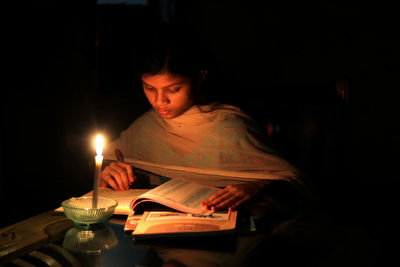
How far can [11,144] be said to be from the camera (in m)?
1.97

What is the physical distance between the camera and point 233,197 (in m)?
1.03

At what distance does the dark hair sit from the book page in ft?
1.37

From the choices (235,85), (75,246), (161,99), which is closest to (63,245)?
(75,246)

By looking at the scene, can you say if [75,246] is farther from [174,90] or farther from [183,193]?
[174,90]

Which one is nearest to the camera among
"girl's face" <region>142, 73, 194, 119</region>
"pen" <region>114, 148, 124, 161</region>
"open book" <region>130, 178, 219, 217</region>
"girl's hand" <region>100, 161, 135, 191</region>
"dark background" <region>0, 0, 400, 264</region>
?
"open book" <region>130, 178, 219, 217</region>

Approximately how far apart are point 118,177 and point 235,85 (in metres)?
0.82

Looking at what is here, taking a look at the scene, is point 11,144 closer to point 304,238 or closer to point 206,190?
point 206,190

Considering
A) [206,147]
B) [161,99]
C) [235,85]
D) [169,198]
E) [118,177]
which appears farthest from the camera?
[235,85]

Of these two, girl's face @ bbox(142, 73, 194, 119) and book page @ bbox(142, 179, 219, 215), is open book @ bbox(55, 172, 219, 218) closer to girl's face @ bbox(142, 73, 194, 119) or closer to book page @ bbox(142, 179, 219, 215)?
book page @ bbox(142, 179, 219, 215)

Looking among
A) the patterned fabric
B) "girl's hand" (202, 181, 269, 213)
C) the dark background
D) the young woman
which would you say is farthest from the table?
the dark background

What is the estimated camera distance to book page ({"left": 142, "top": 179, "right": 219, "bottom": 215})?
0.99m

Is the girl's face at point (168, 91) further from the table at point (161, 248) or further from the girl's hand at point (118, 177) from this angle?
the table at point (161, 248)

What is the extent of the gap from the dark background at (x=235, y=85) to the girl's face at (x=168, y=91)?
0.38 m

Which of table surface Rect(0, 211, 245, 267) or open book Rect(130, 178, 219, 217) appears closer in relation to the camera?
table surface Rect(0, 211, 245, 267)
